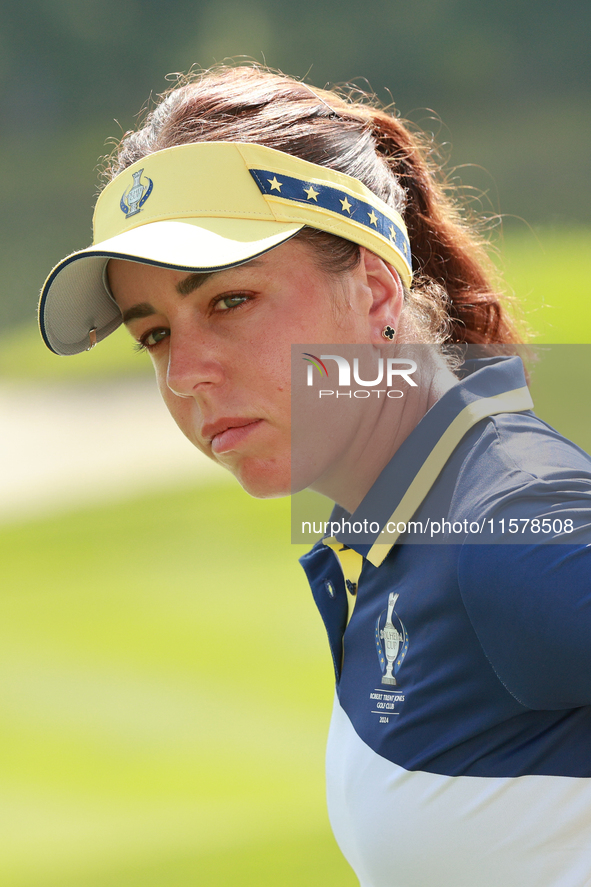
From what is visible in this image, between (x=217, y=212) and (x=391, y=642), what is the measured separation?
23.2 inches

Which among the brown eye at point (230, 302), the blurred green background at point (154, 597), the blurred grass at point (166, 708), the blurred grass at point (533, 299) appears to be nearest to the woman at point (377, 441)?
the brown eye at point (230, 302)

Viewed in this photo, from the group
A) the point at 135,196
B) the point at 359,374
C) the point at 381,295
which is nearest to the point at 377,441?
the point at 359,374

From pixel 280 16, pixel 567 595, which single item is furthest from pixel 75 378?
pixel 567 595

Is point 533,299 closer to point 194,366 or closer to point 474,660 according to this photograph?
point 194,366

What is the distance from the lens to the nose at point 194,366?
1.19 m

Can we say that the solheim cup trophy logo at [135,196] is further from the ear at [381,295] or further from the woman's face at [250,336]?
the ear at [381,295]

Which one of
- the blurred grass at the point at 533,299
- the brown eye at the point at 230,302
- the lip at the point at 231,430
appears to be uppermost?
the blurred grass at the point at 533,299

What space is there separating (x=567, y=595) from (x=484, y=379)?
407mm

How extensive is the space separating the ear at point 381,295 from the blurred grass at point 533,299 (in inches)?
287

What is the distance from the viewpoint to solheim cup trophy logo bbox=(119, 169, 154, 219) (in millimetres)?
1254

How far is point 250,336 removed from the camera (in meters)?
1.18

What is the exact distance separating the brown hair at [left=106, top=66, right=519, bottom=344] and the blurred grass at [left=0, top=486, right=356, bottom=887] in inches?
80.0

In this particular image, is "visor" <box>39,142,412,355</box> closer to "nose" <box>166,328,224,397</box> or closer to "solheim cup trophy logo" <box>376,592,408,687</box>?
"nose" <box>166,328,224,397</box>

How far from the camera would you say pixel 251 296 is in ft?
3.88
